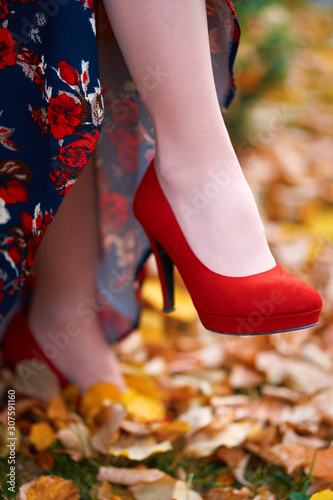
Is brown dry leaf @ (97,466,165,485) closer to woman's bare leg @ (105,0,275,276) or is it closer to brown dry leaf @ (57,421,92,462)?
brown dry leaf @ (57,421,92,462)

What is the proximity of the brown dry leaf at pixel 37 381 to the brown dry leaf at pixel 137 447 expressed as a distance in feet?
0.60

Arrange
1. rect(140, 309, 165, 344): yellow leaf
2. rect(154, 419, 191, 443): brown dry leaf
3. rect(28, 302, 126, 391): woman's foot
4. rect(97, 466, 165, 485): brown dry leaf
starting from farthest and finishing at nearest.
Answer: rect(140, 309, 165, 344): yellow leaf, rect(28, 302, 126, 391): woman's foot, rect(154, 419, 191, 443): brown dry leaf, rect(97, 466, 165, 485): brown dry leaf

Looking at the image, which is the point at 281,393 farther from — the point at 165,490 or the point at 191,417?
the point at 165,490

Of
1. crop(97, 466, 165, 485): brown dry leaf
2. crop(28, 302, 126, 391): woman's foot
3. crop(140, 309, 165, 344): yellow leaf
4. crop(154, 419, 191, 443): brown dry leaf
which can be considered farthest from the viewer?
crop(140, 309, 165, 344): yellow leaf

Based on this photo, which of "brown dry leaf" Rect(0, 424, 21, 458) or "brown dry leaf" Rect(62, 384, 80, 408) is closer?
"brown dry leaf" Rect(0, 424, 21, 458)

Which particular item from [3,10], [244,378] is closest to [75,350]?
[244,378]

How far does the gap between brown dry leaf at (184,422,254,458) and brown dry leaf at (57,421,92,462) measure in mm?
171

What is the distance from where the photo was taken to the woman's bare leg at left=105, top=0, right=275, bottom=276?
0.65m

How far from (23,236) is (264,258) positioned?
39 centimetres

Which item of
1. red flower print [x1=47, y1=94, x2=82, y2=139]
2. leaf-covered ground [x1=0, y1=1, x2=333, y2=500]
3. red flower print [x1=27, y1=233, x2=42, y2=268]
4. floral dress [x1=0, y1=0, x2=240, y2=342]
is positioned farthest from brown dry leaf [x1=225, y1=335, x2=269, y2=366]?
red flower print [x1=47, y1=94, x2=82, y2=139]

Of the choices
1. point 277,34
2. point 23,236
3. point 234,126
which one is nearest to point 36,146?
point 23,236

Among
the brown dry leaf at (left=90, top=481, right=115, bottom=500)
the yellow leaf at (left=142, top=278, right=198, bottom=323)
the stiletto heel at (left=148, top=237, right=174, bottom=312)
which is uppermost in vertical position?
the stiletto heel at (left=148, top=237, right=174, bottom=312)

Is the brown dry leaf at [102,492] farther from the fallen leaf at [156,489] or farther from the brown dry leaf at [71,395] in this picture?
the brown dry leaf at [71,395]
